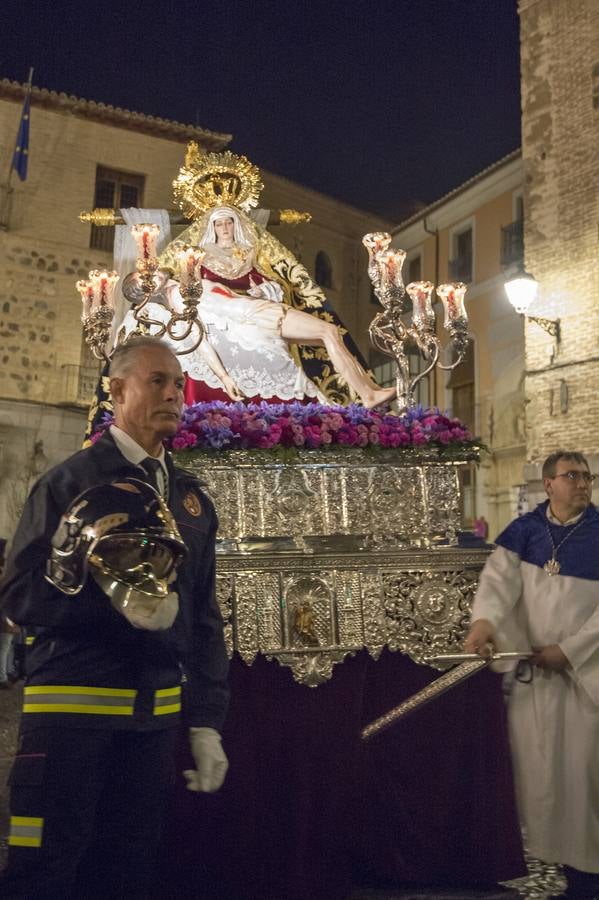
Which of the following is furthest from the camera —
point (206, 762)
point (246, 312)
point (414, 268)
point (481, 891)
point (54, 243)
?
point (414, 268)

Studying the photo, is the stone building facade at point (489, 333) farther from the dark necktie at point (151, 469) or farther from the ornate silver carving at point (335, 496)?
the dark necktie at point (151, 469)

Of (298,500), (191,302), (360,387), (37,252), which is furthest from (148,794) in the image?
(37,252)

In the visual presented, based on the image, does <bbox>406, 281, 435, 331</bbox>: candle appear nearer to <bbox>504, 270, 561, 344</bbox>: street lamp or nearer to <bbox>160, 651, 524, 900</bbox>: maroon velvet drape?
<bbox>160, 651, 524, 900</bbox>: maroon velvet drape

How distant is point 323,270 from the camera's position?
23.7 m

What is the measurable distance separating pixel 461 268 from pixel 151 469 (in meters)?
20.5

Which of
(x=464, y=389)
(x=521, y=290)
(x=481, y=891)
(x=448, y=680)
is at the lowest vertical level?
(x=481, y=891)

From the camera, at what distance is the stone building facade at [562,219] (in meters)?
12.6

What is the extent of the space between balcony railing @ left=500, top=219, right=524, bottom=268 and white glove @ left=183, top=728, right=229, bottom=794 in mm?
18238

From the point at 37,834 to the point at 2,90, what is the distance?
19.5m

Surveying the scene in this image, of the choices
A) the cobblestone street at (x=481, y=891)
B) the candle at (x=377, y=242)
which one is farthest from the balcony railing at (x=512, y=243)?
the cobblestone street at (x=481, y=891)

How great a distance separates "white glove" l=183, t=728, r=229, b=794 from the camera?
2.16 metres

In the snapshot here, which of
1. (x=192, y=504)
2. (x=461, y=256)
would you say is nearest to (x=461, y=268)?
(x=461, y=256)

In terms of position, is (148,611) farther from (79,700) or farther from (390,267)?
(390,267)

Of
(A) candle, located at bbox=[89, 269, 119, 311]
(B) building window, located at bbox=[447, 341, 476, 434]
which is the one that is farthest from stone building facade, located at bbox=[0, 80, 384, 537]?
(A) candle, located at bbox=[89, 269, 119, 311]
